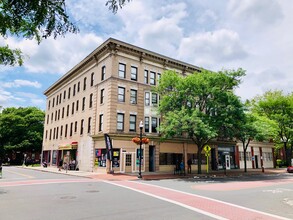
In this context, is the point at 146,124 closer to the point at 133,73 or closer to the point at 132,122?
the point at 132,122

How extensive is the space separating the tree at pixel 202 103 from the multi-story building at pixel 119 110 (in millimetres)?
3185

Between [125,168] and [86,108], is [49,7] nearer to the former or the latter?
[125,168]

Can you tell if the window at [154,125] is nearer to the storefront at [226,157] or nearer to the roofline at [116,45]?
the roofline at [116,45]

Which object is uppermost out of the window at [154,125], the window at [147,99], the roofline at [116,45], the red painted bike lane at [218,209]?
the roofline at [116,45]

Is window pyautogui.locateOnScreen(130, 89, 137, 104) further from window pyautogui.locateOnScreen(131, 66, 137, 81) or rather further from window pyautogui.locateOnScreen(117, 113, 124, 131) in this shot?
window pyautogui.locateOnScreen(117, 113, 124, 131)

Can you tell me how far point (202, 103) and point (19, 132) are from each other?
46673 mm

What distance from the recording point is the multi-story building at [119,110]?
92.1 feet

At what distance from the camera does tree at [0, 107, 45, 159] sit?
54.7 m

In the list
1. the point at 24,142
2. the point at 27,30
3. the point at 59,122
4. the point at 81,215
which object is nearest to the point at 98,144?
the point at 59,122

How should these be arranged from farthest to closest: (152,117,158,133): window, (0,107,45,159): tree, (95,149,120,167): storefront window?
(0,107,45,159): tree
(152,117,158,133): window
(95,149,120,167): storefront window

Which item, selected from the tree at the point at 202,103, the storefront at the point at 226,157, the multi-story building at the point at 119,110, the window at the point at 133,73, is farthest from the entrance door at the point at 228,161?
the window at the point at 133,73

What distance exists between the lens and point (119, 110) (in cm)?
2838

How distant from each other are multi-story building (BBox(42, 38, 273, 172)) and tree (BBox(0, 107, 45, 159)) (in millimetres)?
22919

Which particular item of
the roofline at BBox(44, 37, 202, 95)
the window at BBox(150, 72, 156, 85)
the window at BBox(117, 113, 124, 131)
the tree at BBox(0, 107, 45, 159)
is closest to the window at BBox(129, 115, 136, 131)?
the window at BBox(117, 113, 124, 131)
